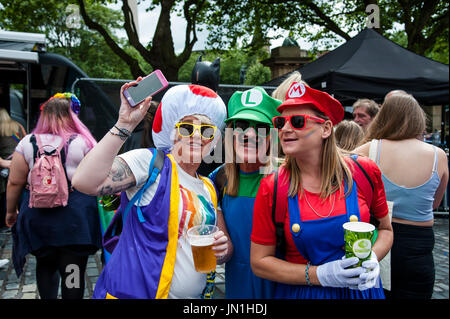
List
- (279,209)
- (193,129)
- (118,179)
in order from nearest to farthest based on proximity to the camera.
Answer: (118,179), (279,209), (193,129)

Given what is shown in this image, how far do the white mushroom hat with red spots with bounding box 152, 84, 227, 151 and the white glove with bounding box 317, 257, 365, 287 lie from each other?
920 mm

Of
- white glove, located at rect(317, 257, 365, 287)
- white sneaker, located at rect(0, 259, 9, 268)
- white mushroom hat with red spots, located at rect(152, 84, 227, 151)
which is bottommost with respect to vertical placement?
white sneaker, located at rect(0, 259, 9, 268)

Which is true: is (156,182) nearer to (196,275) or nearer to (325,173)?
(196,275)

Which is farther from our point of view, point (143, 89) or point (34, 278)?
point (34, 278)

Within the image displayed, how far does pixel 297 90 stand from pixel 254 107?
1.04 ft

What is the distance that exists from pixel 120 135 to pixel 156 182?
320 mm

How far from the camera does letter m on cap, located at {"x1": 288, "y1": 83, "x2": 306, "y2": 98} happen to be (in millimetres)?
1747

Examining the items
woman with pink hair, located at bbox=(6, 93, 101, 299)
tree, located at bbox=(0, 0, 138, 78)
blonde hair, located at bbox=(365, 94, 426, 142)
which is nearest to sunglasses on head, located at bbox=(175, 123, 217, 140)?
woman with pink hair, located at bbox=(6, 93, 101, 299)

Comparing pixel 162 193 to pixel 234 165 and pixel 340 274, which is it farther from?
pixel 340 274

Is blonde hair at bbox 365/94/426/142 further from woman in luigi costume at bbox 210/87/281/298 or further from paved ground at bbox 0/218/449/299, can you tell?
paved ground at bbox 0/218/449/299

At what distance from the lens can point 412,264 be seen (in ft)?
8.42

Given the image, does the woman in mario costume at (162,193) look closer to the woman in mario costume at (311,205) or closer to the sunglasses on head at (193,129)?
the sunglasses on head at (193,129)

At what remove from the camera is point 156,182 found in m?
1.75

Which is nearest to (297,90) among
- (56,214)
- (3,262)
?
(56,214)
